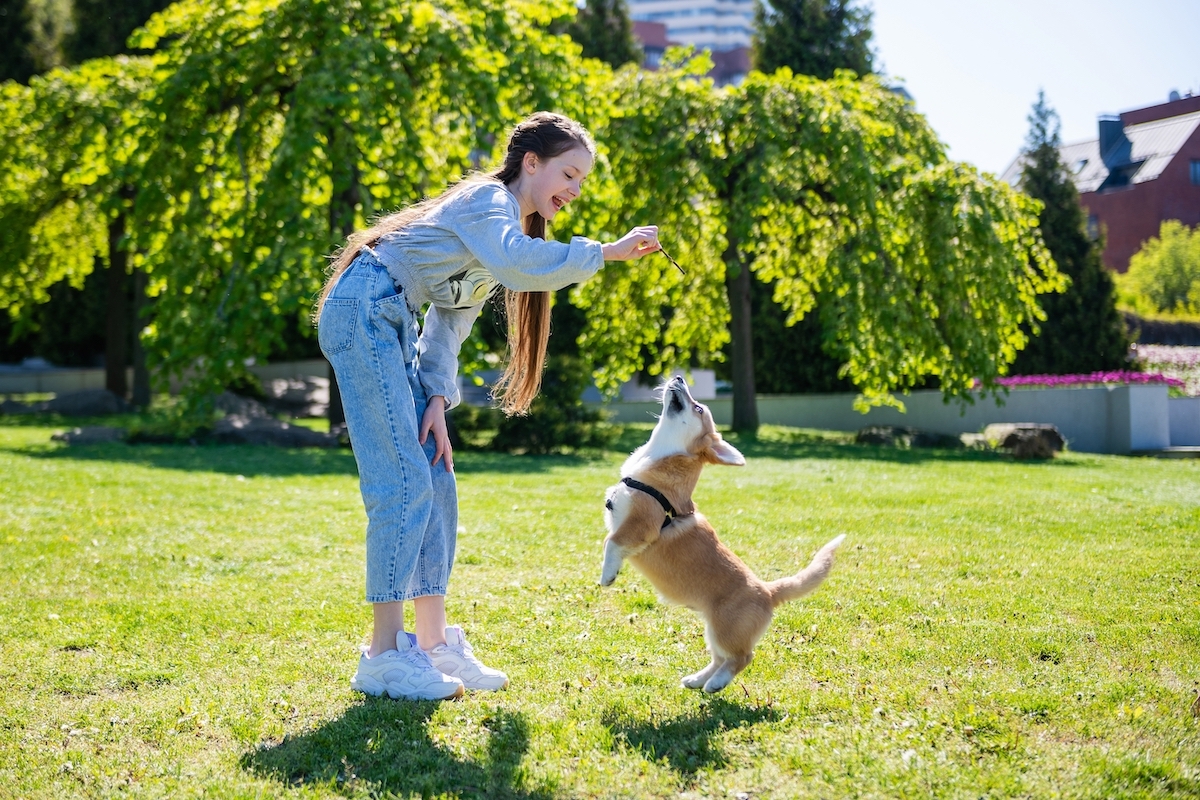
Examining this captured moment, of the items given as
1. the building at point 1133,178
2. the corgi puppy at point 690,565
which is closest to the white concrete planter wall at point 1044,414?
the corgi puppy at point 690,565

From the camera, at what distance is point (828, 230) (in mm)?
14117

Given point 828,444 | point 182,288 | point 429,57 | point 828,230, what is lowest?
point 828,444

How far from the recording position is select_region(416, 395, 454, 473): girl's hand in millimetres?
3219

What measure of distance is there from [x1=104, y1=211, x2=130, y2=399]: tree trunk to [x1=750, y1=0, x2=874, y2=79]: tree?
13088 millimetres

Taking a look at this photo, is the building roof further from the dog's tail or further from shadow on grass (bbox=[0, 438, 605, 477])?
the dog's tail

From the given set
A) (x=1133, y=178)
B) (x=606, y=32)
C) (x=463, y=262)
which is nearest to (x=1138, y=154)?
(x=1133, y=178)

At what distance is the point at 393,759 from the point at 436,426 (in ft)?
3.45

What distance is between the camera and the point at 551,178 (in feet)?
10.8

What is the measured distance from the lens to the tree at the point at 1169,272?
28672 millimetres

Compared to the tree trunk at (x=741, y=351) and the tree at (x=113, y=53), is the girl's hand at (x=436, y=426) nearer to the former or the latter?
the tree trunk at (x=741, y=351)

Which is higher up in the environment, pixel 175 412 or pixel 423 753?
pixel 175 412

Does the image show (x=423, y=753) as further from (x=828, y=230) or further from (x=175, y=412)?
(x=828, y=230)

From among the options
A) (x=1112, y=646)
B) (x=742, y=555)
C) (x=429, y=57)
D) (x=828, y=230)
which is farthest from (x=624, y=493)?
(x=828, y=230)

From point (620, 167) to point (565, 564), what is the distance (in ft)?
30.2
